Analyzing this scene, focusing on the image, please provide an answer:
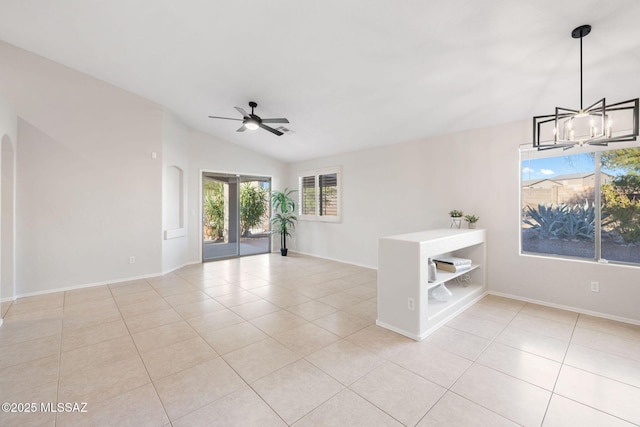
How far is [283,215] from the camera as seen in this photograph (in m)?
7.83

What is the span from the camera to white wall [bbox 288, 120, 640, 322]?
3484 millimetres

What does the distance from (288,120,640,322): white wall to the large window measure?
25cm

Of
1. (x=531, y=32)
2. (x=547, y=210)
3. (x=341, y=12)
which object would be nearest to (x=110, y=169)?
(x=341, y=12)

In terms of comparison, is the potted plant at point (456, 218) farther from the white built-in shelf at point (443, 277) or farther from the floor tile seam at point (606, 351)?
the floor tile seam at point (606, 351)

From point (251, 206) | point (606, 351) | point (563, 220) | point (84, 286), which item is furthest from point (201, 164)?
point (606, 351)

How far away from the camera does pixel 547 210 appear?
156 inches

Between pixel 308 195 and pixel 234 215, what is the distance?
6.82ft

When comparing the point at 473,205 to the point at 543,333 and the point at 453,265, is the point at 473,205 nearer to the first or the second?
the point at 453,265

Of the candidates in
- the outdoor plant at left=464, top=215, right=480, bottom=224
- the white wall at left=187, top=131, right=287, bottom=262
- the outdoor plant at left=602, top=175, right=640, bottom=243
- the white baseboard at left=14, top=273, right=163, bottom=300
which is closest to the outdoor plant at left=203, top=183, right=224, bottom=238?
the white wall at left=187, top=131, right=287, bottom=262

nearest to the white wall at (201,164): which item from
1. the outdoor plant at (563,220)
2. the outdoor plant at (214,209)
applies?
the outdoor plant at (214,209)

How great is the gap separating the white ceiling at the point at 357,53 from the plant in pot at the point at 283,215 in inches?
123

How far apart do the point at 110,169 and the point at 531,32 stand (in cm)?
617

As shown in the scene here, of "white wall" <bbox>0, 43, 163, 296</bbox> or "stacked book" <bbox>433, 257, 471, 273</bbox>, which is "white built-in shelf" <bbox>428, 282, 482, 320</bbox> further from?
"white wall" <bbox>0, 43, 163, 296</bbox>

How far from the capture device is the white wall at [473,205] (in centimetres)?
348
